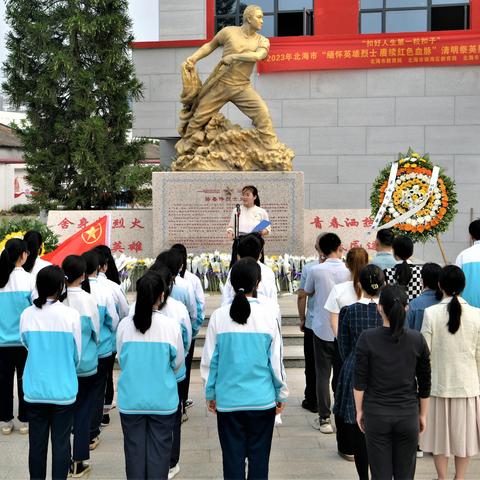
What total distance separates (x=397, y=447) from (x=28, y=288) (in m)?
2.42

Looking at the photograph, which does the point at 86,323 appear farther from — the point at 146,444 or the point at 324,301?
the point at 324,301

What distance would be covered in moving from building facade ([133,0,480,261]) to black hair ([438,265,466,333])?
10.2 meters

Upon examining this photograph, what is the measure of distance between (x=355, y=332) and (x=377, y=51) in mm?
10923

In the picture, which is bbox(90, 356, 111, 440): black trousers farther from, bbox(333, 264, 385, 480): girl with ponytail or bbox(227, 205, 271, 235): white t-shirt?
bbox(227, 205, 271, 235): white t-shirt

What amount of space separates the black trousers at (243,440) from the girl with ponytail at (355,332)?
422mm

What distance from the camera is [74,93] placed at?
13.8 metres

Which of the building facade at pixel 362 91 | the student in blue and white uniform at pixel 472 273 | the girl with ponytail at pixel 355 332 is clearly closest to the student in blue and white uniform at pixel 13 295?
the girl with ponytail at pixel 355 332

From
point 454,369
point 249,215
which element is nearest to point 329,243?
point 454,369

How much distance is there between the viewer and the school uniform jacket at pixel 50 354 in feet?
10.3

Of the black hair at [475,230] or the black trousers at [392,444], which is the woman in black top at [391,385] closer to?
the black trousers at [392,444]

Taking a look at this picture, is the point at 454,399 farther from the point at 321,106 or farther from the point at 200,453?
the point at 321,106

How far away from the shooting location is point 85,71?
13.5 m

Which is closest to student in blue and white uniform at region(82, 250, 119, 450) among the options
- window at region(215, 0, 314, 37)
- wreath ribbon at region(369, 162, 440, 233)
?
wreath ribbon at region(369, 162, 440, 233)

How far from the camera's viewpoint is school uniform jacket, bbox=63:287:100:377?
3504 mm
